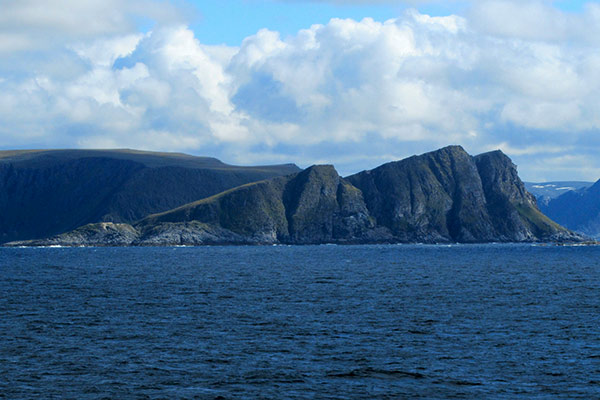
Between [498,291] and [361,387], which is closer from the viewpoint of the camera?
[361,387]

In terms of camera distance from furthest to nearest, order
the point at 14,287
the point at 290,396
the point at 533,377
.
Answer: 1. the point at 14,287
2. the point at 533,377
3. the point at 290,396

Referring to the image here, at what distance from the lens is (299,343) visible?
59.8m

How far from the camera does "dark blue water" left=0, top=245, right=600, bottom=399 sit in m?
45.0

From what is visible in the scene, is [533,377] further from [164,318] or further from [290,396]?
[164,318]

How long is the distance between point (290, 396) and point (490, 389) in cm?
1215

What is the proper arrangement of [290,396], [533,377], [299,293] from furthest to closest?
[299,293] < [533,377] < [290,396]

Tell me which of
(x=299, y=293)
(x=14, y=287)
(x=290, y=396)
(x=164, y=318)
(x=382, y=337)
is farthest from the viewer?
(x=14, y=287)

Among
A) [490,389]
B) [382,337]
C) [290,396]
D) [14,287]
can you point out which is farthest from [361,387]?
[14,287]

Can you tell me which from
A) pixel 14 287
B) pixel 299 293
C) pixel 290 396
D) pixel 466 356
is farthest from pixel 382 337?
pixel 14 287

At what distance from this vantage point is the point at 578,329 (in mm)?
67938

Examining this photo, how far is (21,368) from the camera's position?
49.6m

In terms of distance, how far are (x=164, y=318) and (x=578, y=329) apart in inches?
1584

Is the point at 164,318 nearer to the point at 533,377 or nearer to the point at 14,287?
the point at 533,377

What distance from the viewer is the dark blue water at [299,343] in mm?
45031
